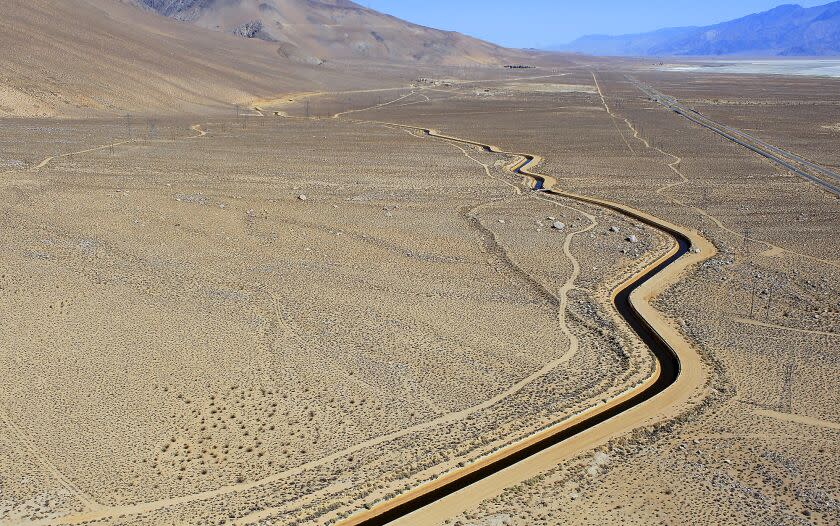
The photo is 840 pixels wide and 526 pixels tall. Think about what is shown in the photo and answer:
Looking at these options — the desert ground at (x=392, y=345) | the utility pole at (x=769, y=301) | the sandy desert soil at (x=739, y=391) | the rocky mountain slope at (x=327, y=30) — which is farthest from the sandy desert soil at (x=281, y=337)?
the rocky mountain slope at (x=327, y=30)

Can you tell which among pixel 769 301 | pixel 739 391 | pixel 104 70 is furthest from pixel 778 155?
pixel 104 70

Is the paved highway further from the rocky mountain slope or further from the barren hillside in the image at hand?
the rocky mountain slope

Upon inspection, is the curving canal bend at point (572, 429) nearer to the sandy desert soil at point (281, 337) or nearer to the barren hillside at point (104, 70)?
the sandy desert soil at point (281, 337)

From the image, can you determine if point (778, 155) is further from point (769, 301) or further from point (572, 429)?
point (572, 429)

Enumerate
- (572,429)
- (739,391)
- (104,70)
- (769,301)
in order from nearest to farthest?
(572,429)
(739,391)
(769,301)
(104,70)

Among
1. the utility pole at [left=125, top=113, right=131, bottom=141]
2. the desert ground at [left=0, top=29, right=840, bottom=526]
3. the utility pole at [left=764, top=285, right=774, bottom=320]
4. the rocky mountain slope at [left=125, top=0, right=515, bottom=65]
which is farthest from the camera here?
the rocky mountain slope at [left=125, top=0, right=515, bottom=65]

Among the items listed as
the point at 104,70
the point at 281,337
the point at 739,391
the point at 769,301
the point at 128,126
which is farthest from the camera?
the point at 104,70

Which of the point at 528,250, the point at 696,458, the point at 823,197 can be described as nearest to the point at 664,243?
the point at 528,250

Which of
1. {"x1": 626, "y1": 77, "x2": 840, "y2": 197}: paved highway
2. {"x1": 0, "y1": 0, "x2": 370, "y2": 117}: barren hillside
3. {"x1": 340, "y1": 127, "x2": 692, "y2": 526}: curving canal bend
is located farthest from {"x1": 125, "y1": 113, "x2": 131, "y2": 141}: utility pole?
{"x1": 626, "y1": 77, "x2": 840, "y2": 197}: paved highway
